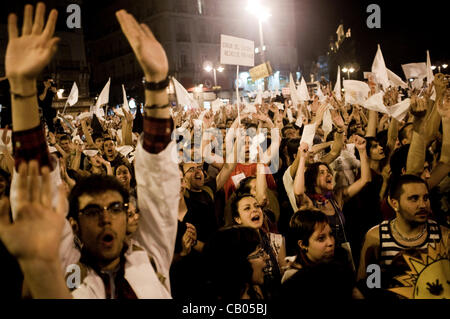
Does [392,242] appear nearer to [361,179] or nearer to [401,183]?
[401,183]

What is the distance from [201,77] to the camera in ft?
159

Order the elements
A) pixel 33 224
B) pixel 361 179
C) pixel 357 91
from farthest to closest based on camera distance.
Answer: pixel 357 91 → pixel 361 179 → pixel 33 224

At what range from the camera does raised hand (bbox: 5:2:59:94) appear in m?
1.42

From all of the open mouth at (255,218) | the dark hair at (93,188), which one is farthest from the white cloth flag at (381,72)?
the dark hair at (93,188)

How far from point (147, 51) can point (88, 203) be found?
79 centimetres

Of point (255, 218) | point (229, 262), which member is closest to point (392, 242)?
point (255, 218)

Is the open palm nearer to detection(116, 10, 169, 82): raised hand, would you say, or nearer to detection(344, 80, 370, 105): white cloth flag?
detection(116, 10, 169, 82): raised hand

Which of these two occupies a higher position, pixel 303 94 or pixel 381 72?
pixel 303 94

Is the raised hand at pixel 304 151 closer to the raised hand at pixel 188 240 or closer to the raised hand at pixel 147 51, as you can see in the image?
the raised hand at pixel 188 240

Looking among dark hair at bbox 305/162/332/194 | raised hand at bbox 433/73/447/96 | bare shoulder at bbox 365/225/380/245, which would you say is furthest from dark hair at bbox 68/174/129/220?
raised hand at bbox 433/73/447/96

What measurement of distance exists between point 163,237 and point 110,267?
0.94ft

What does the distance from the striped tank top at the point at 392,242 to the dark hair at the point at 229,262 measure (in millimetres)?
1141

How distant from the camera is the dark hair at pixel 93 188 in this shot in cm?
174

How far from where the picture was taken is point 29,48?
1443 millimetres
